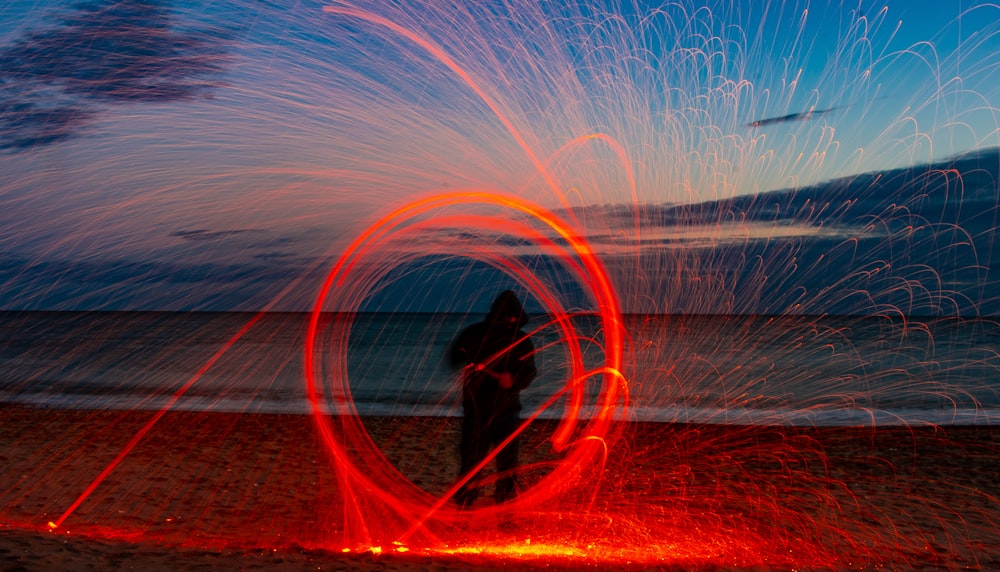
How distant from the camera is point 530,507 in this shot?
679 cm

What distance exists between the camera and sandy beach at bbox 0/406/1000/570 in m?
5.19

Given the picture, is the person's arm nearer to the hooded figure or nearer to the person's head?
the hooded figure

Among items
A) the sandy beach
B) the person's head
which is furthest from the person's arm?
the sandy beach

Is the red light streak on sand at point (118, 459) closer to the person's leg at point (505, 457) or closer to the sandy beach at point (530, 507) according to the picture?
the sandy beach at point (530, 507)

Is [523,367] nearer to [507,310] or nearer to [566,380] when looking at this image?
[507,310]

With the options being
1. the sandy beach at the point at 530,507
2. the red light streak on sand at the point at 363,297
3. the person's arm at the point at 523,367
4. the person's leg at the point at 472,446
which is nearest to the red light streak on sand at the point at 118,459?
the sandy beach at the point at 530,507

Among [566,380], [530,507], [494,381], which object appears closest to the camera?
[494,381]

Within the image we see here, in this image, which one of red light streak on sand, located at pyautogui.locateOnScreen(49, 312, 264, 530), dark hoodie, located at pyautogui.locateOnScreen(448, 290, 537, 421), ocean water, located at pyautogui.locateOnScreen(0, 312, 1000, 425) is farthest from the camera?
ocean water, located at pyautogui.locateOnScreen(0, 312, 1000, 425)

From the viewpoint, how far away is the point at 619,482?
319 inches

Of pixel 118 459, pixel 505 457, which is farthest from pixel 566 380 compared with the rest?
pixel 505 457

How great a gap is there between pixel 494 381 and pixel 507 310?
0.58 meters

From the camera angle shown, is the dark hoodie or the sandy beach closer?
the sandy beach

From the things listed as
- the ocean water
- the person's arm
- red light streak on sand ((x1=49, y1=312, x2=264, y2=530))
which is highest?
the person's arm

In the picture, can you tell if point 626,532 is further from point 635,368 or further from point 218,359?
point 218,359
